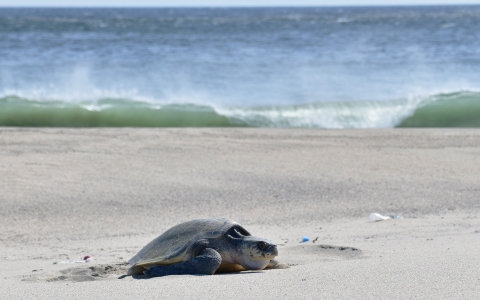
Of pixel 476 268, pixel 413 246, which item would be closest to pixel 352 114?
pixel 413 246

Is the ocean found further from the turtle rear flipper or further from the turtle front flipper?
the turtle front flipper

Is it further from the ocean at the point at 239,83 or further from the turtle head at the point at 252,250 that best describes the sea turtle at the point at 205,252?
the ocean at the point at 239,83

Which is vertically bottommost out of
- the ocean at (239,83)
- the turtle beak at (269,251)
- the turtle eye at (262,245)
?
the turtle beak at (269,251)

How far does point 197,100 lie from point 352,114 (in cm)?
414

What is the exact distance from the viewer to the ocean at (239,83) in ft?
55.1

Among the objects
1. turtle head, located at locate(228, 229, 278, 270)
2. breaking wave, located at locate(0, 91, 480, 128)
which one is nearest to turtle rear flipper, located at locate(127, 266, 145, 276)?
turtle head, located at locate(228, 229, 278, 270)

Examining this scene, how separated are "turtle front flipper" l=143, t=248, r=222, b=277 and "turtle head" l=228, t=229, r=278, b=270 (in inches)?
6.7

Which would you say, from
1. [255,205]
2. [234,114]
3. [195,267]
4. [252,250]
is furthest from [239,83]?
[195,267]

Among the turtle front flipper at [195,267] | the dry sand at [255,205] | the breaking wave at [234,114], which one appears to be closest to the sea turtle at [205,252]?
the turtle front flipper at [195,267]

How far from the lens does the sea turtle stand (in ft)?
16.2

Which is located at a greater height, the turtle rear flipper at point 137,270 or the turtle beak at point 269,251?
the turtle beak at point 269,251

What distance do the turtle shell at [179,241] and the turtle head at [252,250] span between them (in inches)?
4.4

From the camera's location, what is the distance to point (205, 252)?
16.3 ft

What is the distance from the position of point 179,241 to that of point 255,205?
3.28m
